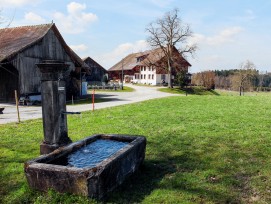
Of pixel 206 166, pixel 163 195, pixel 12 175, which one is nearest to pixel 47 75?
pixel 12 175

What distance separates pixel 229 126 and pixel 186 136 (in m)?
2.69

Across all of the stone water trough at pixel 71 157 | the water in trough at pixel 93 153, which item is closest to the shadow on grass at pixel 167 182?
the stone water trough at pixel 71 157

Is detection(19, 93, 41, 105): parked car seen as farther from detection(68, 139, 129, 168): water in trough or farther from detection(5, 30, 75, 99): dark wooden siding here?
detection(68, 139, 129, 168): water in trough

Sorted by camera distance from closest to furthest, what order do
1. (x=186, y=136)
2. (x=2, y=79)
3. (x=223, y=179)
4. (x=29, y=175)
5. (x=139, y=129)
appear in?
1. (x=29, y=175)
2. (x=223, y=179)
3. (x=186, y=136)
4. (x=139, y=129)
5. (x=2, y=79)

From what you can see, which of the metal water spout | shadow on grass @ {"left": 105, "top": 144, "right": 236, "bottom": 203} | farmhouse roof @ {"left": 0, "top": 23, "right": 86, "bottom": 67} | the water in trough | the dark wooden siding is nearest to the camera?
shadow on grass @ {"left": 105, "top": 144, "right": 236, "bottom": 203}

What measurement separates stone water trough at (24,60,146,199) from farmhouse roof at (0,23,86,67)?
64.9 ft

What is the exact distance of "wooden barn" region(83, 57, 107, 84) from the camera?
63150 millimetres

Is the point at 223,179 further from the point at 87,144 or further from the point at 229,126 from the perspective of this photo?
the point at 229,126

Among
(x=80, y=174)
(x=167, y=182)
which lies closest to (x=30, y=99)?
(x=167, y=182)

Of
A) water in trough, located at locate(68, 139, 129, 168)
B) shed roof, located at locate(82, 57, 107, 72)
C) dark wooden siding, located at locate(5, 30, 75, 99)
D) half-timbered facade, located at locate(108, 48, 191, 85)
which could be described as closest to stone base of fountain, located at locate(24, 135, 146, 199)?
water in trough, located at locate(68, 139, 129, 168)

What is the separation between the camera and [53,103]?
7316mm

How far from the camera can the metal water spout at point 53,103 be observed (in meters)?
7.28

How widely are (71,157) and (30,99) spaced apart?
74.0 feet

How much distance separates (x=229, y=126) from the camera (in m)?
12.0
